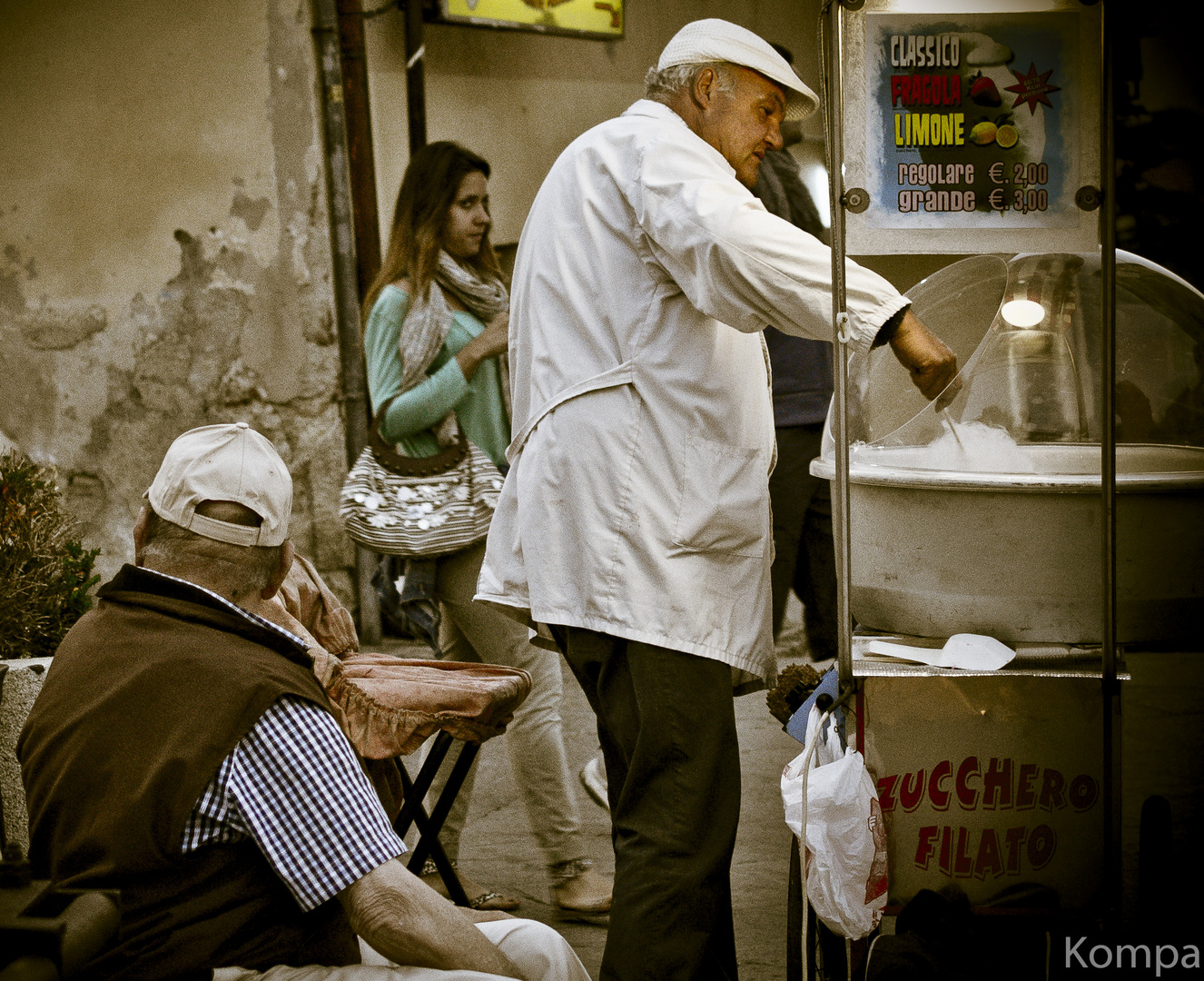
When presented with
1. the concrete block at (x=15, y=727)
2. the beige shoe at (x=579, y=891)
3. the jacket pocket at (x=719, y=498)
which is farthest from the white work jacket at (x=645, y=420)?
the concrete block at (x=15, y=727)

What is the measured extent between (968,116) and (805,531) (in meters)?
2.42

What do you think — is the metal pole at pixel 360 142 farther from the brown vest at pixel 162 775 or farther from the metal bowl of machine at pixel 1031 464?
the brown vest at pixel 162 775

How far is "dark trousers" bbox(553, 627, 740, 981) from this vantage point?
2.13m

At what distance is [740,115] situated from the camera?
7.58 ft

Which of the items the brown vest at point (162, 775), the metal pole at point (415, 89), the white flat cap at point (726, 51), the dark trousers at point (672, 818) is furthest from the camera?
the metal pole at point (415, 89)

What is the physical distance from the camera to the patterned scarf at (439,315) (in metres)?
3.20

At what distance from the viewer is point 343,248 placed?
5.61 m

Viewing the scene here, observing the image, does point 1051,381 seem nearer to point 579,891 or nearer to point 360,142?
point 579,891

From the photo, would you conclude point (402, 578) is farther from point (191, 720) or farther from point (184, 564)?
point (191, 720)

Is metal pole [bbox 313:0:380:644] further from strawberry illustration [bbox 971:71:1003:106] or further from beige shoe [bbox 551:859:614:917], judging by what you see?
strawberry illustration [bbox 971:71:1003:106]

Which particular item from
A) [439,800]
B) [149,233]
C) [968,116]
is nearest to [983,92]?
[968,116]

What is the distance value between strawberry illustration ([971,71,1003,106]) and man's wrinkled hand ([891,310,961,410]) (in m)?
0.38

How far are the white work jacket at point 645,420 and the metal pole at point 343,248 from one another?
3426 mm

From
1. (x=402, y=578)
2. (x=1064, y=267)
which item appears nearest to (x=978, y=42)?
(x=1064, y=267)
